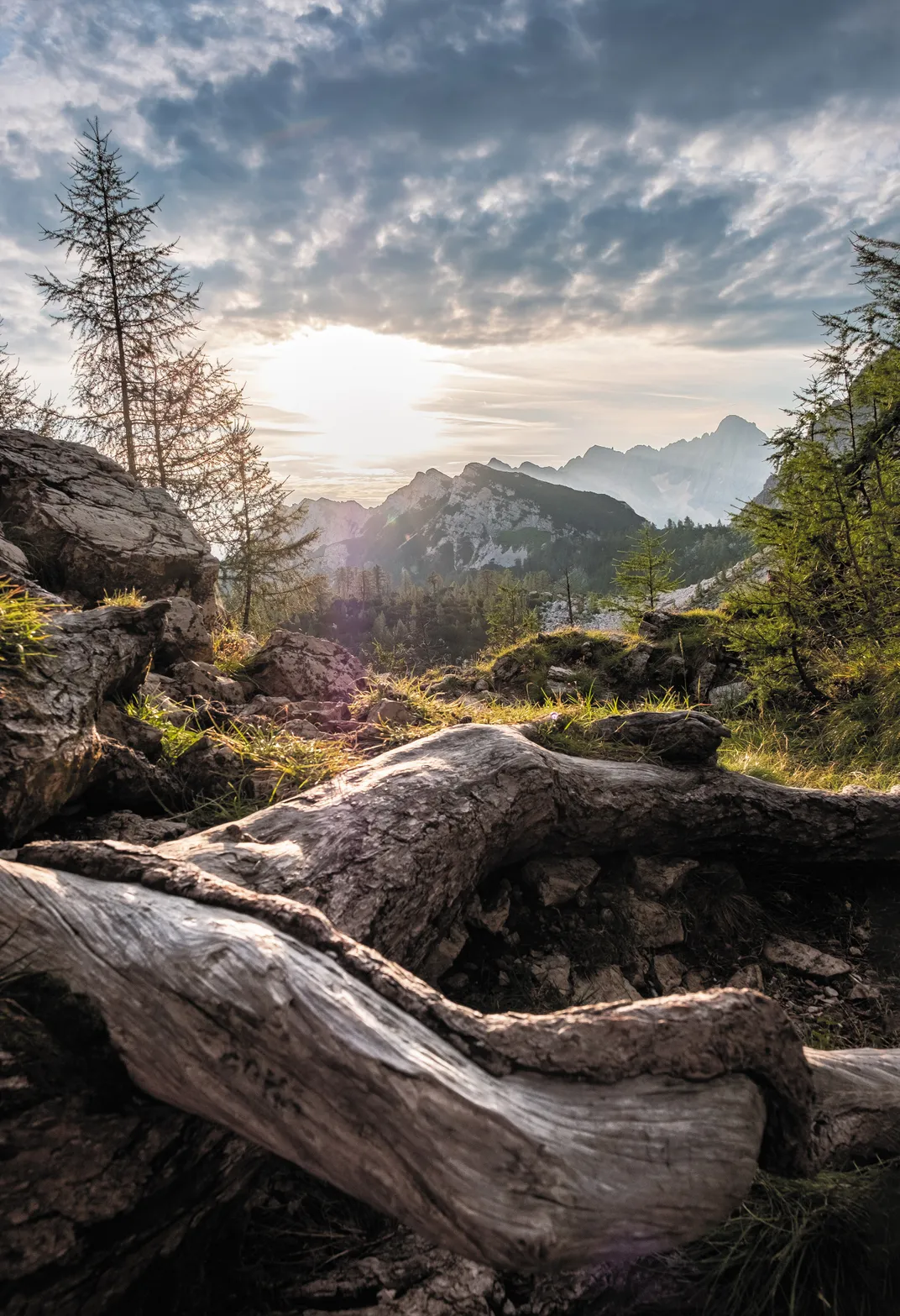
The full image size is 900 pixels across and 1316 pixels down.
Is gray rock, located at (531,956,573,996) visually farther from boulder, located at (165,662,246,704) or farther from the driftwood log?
boulder, located at (165,662,246,704)

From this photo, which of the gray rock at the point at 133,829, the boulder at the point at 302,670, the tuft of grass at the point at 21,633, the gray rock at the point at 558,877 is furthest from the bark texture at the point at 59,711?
the gray rock at the point at 558,877

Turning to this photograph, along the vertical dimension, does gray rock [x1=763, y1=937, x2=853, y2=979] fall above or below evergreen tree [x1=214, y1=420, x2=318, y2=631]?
below

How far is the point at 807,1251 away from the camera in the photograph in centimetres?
255

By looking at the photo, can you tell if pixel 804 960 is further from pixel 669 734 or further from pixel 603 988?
pixel 669 734

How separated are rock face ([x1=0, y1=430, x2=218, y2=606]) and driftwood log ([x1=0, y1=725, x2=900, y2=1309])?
705 centimetres

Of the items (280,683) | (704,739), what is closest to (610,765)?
(704,739)

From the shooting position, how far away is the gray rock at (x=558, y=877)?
15.7ft

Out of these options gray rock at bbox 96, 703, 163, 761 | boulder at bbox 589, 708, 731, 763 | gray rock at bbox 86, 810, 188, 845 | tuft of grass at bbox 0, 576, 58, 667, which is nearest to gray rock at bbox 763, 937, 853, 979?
boulder at bbox 589, 708, 731, 763

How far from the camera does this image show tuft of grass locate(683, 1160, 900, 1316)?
2406 millimetres

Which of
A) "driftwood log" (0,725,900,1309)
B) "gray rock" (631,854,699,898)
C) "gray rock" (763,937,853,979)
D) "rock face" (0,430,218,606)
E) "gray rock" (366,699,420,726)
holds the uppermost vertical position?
"rock face" (0,430,218,606)

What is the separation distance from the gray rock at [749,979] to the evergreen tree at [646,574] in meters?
19.2

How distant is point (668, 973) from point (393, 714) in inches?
136

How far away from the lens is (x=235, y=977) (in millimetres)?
2451

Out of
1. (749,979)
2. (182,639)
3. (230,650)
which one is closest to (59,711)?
(182,639)
